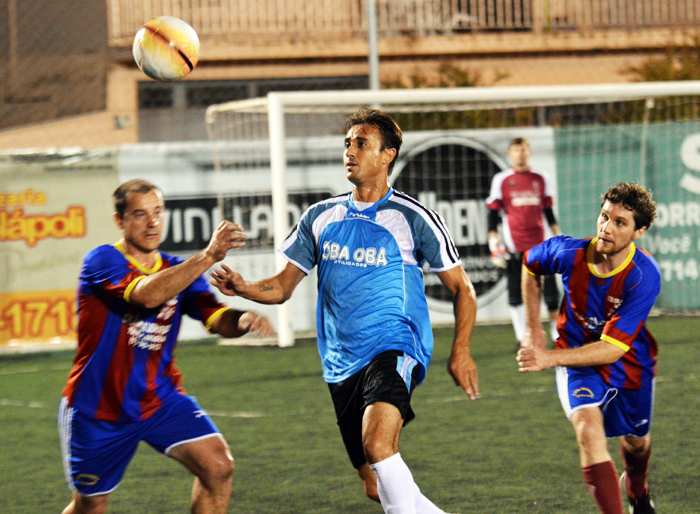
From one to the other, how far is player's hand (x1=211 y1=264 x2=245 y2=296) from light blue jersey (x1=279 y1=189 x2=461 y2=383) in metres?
0.41

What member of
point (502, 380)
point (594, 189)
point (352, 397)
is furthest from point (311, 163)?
point (352, 397)

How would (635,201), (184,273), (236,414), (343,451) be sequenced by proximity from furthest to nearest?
(236,414) → (343,451) → (635,201) → (184,273)

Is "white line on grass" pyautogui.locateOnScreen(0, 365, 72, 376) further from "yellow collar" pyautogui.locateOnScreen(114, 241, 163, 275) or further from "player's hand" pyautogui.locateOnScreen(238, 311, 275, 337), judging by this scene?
"player's hand" pyautogui.locateOnScreen(238, 311, 275, 337)

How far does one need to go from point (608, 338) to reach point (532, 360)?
1.71 feet

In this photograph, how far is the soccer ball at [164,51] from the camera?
4742mm

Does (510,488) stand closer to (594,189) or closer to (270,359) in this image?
(270,359)

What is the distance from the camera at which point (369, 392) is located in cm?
375

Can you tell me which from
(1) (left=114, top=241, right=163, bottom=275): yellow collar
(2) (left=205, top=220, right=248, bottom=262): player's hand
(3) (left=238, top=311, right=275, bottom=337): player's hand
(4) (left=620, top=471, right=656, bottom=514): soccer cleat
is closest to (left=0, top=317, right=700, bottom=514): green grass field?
(4) (left=620, top=471, right=656, bottom=514): soccer cleat

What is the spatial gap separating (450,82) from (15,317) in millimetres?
8735

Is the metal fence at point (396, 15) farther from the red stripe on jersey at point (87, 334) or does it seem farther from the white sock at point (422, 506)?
the white sock at point (422, 506)

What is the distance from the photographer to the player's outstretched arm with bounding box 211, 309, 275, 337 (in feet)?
Answer: 11.9

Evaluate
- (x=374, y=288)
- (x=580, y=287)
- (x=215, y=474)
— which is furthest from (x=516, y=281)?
(x=215, y=474)

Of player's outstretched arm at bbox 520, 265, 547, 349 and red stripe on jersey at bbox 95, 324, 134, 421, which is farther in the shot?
player's outstretched arm at bbox 520, 265, 547, 349

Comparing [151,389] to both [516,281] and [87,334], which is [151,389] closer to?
[87,334]
